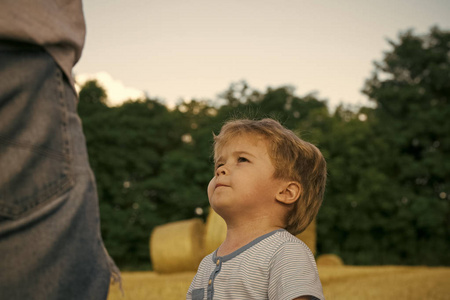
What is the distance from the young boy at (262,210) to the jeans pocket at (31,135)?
0.89 m

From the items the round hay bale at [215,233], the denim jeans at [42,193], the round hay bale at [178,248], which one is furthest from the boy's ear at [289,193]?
the round hay bale at [178,248]

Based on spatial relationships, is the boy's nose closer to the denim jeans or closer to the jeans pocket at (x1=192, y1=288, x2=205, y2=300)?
the jeans pocket at (x1=192, y1=288, x2=205, y2=300)

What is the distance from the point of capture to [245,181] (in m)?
1.96

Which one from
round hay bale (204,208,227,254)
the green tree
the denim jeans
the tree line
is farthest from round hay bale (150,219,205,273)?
the green tree

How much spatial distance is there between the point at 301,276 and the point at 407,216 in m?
20.0

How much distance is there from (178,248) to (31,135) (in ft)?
32.5

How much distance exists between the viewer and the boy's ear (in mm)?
2020

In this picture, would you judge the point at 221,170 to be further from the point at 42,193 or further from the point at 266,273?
the point at 42,193

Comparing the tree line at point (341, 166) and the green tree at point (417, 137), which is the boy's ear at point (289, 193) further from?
the green tree at point (417, 137)

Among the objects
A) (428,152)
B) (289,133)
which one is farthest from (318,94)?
(289,133)

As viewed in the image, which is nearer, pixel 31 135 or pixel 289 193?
pixel 31 135

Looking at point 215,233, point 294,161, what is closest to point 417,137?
point 215,233

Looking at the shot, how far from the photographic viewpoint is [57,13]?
1.26m

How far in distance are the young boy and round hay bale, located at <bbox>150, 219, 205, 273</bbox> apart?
8774 mm
